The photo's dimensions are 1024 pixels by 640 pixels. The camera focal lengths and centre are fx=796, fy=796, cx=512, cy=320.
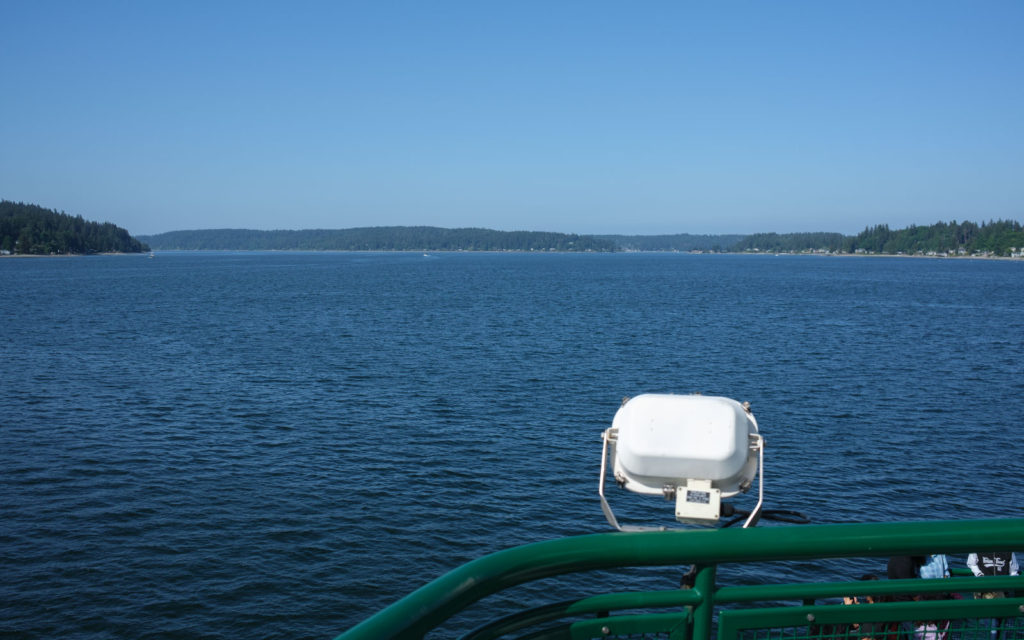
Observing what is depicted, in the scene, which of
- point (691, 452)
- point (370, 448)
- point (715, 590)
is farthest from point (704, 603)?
point (370, 448)

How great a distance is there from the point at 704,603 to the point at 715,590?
6cm

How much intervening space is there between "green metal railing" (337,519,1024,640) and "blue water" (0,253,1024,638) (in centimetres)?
1385

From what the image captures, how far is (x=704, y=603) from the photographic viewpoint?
9.95 ft

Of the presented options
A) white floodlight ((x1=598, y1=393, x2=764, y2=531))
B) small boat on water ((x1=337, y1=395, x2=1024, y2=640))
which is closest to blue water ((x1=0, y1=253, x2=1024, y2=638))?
white floodlight ((x1=598, y1=393, x2=764, y2=531))

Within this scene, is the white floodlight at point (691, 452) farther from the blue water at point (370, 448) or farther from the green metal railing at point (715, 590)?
the blue water at point (370, 448)

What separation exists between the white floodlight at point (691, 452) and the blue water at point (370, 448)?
12424 millimetres

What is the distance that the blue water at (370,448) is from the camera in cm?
1733

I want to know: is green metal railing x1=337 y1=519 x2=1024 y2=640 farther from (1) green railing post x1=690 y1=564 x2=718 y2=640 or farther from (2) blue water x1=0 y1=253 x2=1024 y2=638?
(2) blue water x1=0 y1=253 x2=1024 y2=638

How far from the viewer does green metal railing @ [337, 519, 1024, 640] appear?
2.65 metres

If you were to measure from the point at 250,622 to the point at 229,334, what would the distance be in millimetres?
42571

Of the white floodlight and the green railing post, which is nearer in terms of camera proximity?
the green railing post

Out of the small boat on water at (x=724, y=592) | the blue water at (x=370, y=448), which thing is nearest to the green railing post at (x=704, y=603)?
the small boat on water at (x=724, y=592)

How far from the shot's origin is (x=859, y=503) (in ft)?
69.3

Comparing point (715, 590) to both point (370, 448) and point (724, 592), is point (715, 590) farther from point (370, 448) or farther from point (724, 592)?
point (370, 448)
